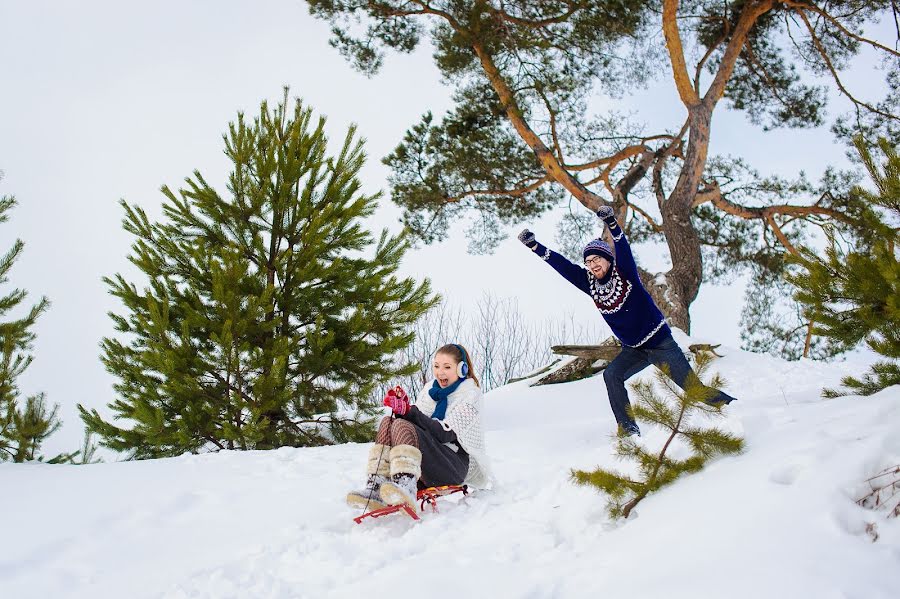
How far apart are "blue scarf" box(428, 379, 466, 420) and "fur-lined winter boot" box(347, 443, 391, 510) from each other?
0.50 metres

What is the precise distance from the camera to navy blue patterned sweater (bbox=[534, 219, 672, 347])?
4.51m

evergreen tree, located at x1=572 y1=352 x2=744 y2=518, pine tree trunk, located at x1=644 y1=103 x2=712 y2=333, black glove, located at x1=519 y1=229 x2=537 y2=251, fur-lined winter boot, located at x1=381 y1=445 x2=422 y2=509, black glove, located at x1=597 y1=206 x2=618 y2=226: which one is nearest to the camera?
evergreen tree, located at x1=572 y1=352 x2=744 y2=518

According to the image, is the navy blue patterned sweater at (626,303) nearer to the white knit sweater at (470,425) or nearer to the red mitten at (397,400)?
the white knit sweater at (470,425)

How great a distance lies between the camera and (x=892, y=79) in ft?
33.0

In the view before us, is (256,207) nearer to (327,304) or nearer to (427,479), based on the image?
(327,304)

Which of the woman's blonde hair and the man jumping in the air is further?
the man jumping in the air

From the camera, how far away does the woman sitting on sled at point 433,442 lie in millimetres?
3318

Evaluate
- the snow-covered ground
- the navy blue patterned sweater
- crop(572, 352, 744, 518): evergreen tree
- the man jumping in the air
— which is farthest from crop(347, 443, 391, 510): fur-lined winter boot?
the navy blue patterned sweater

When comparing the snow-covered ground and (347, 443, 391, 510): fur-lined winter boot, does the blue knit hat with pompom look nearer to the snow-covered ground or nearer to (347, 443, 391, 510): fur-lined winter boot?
the snow-covered ground

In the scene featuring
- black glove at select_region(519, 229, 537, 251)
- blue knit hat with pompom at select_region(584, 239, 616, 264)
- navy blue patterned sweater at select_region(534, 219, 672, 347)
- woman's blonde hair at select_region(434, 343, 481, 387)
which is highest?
black glove at select_region(519, 229, 537, 251)

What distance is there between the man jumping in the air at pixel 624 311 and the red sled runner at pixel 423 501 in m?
1.39

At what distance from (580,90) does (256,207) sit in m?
5.65

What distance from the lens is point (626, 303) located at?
4.55 metres

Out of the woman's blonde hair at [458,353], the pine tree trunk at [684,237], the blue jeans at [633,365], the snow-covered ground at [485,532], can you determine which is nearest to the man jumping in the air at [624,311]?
the blue jeans at [633,365]
